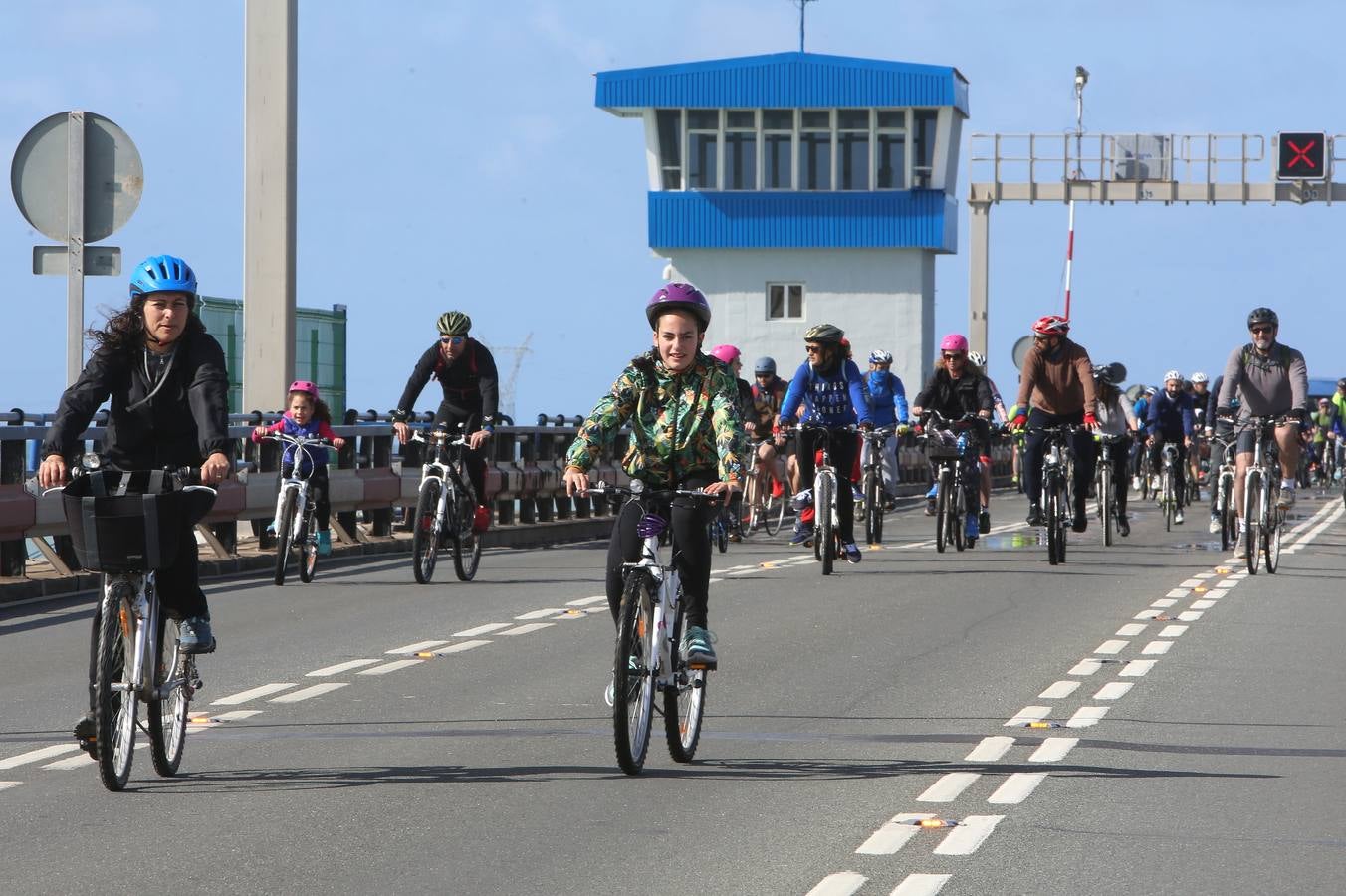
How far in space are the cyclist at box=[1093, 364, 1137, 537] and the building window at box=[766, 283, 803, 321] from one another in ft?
130

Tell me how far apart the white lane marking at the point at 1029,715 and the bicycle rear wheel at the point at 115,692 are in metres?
3.68

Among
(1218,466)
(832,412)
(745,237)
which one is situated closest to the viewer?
(832,412)

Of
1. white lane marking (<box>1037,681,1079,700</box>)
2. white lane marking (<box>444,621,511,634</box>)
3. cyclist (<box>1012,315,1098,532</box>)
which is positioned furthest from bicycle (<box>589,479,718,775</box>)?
cyclist (<box>1012,315,1098,532</box>)

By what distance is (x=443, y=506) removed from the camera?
1744 centimetres

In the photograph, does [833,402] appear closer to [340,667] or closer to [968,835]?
[340,667]

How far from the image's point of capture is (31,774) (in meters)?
8.56

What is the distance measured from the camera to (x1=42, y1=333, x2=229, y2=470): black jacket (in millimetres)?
8219

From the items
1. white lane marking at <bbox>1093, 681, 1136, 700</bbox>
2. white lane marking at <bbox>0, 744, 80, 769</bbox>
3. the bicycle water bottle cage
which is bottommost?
white lane marking at <bbox>0, 744, 80, 769</bbox>

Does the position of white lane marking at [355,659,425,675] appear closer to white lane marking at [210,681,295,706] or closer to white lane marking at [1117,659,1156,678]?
white lane marking at [210,681,295,706]

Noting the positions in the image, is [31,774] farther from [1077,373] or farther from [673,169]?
[673,169]

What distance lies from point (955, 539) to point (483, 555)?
4277mm

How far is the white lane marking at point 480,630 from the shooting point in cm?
1382

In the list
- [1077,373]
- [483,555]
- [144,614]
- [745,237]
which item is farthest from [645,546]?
[745,237]

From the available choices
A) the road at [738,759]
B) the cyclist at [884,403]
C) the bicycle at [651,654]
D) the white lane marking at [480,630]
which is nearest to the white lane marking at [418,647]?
the road at [738,759]
